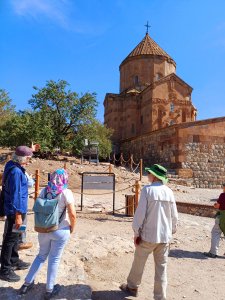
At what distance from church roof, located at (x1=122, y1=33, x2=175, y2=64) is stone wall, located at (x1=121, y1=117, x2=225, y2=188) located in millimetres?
13446

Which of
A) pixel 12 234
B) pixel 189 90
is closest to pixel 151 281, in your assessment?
pixel 12 234

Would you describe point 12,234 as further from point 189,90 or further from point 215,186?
point 189,90

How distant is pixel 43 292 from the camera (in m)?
3.91

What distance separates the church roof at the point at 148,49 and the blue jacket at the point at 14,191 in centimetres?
3145

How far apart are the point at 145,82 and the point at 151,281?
100.0 feet

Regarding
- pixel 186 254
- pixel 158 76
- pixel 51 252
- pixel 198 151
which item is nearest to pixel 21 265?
pixel 51 252

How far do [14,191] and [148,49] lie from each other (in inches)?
1286

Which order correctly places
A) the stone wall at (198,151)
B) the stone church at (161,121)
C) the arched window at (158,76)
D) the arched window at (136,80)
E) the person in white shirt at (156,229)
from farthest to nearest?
the arched window at (136,80) < the arched window at (158,76) < the stone church at (161,121) < the stone wall at (198,151) < the person in white shirt at (156,229)

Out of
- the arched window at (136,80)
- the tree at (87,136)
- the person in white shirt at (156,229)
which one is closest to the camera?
the person in white shirt at (156,229)

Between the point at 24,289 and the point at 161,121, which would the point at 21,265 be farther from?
the point at 161,121

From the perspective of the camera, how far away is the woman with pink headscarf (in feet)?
12.3

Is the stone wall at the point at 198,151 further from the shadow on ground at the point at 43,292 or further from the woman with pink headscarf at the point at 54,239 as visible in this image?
the woman with pink headscarf at the point at 54,239

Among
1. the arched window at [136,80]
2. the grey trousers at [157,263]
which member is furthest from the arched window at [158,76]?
the grey trousers at [157,263]

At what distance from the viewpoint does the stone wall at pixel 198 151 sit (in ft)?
73.4
